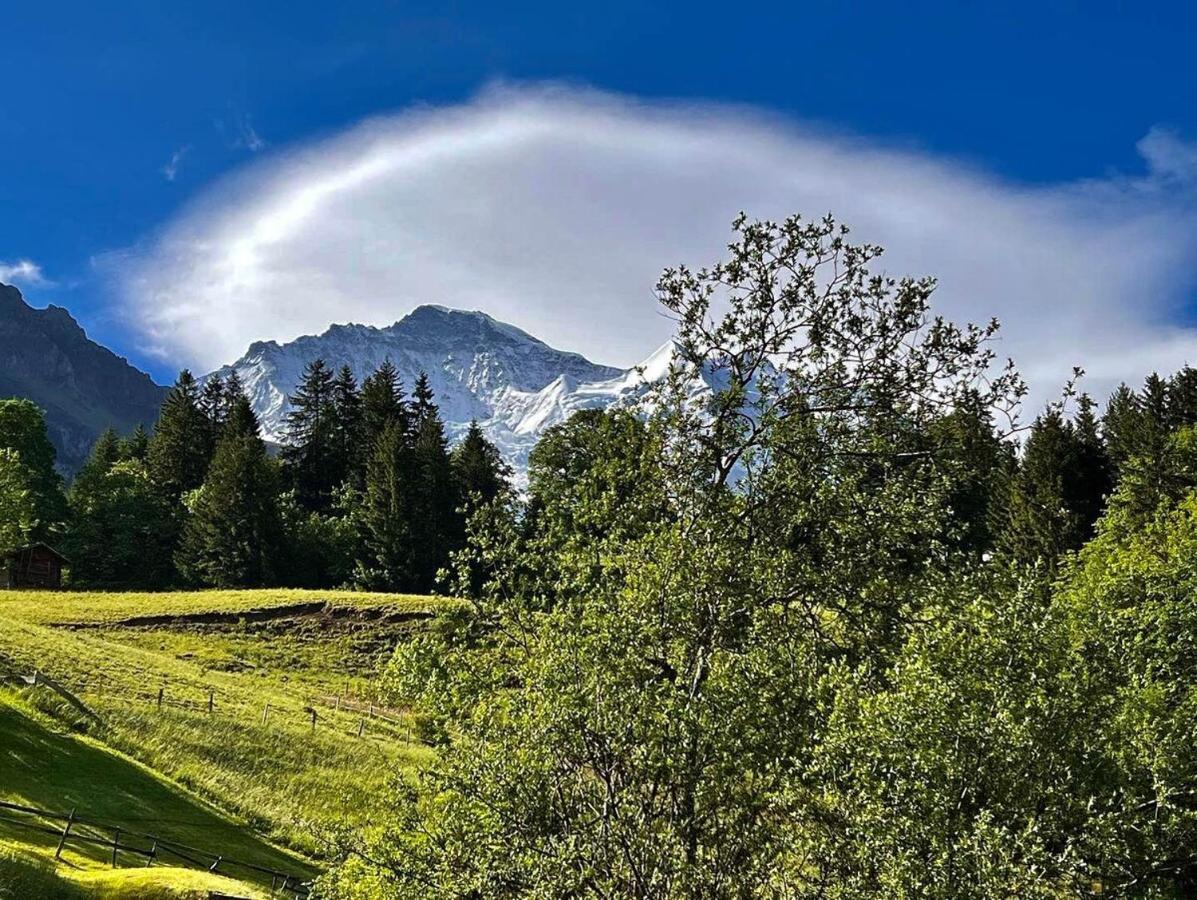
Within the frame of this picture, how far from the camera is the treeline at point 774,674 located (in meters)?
11.4

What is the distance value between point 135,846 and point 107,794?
4.54m

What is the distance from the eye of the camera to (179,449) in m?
96.7

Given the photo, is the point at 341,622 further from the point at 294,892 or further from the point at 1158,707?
the point at 1158,707

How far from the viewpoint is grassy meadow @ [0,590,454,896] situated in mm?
29672

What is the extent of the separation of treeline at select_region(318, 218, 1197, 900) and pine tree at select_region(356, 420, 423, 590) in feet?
219

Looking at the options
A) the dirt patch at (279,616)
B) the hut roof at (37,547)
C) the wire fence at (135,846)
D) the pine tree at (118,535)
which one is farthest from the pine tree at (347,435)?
the wire fence at (135,846)

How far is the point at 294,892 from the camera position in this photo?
26.1 meters

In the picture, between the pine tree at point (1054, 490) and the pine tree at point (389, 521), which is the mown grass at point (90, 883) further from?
the pine tree at point (389, 521)

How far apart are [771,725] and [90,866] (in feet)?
60.8

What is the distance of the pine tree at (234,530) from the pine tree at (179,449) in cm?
1253

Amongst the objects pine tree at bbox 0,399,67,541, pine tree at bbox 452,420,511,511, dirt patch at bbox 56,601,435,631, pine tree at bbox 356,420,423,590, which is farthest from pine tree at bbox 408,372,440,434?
dirt patch at bbox 56,601,435,631

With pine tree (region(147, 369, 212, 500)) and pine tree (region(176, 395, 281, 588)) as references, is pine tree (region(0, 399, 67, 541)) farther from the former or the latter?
pine tree (region(176, 395, 281, 588))

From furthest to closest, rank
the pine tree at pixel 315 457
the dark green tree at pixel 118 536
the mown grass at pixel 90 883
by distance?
1. the pine tree at pixel 315 457
2. the dark green tree at pixel 118 536
3. the mown grass at pixel 90 883

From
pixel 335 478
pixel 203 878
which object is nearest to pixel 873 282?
pixel 203 878
